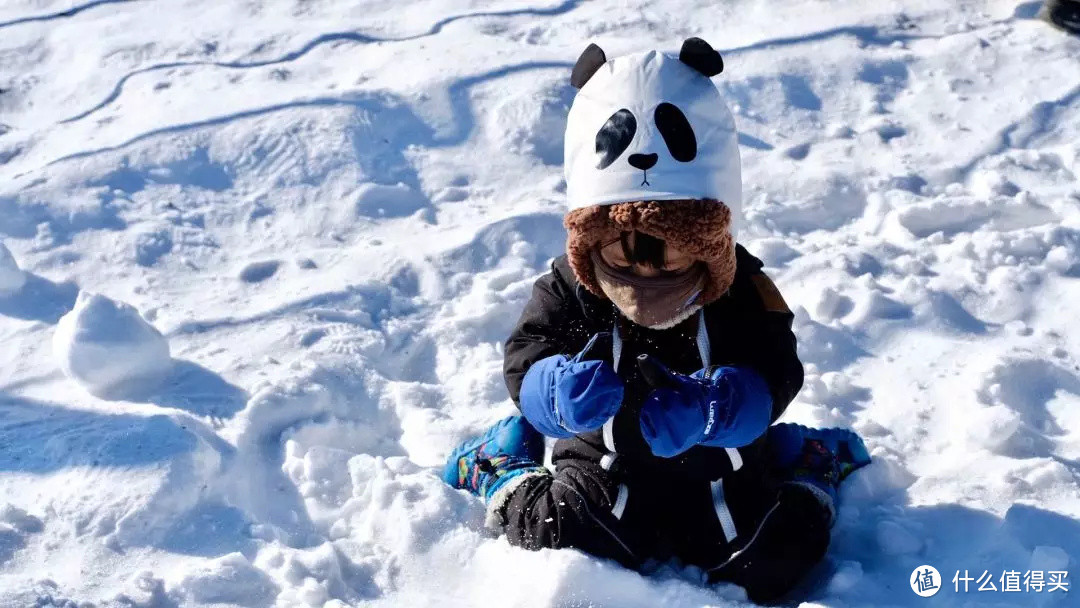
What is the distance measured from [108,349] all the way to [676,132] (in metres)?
1.50

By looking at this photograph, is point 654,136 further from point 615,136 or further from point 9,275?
point 9,275

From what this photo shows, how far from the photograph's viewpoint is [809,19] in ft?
14.0

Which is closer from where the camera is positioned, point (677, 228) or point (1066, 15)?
point (677, 228)

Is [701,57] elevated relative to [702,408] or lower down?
elevated

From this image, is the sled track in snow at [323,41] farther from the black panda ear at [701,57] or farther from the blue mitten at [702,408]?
the blue mitten at [702,408]

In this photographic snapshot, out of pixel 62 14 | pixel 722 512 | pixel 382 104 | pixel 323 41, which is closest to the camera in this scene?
pixel 722 512

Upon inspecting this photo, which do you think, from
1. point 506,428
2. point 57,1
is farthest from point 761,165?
point 57,1

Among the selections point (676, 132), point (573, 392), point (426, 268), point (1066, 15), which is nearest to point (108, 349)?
point (426, 268)

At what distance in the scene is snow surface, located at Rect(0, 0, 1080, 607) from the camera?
2.16 metres

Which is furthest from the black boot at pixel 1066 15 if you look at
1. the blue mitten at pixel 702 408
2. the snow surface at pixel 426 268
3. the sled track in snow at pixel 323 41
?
the blue mitten at pixel 702 408

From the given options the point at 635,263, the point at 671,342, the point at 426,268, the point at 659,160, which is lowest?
the point at 426,268

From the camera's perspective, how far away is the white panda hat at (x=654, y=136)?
1866 millimetres

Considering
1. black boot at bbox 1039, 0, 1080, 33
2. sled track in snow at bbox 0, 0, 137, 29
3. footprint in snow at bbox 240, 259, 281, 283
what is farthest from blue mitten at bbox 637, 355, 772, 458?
sled track in snow at bbox 0, 0, 137, 29

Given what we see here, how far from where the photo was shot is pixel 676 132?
1875 mm
